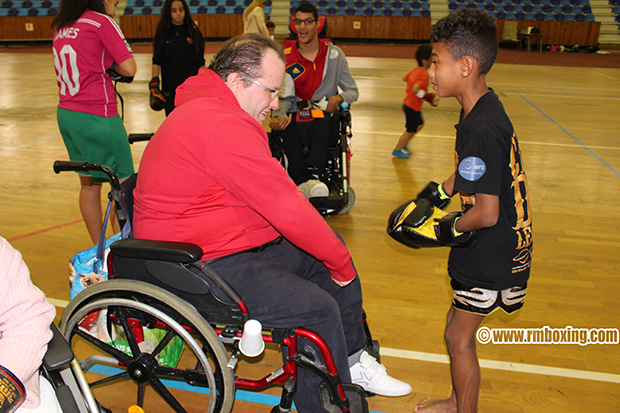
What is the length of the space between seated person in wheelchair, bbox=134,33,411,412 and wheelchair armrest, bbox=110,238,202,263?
9 centimetres

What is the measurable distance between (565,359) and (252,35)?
170 cm

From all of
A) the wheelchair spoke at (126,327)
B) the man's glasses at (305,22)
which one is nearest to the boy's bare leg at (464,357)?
the wheelchair spoke at (126,327)

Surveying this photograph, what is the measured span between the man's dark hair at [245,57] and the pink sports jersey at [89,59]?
0.97 m

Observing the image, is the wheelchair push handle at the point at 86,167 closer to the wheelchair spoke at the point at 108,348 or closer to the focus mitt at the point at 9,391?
the wheelchair spoke at the point at 108,348

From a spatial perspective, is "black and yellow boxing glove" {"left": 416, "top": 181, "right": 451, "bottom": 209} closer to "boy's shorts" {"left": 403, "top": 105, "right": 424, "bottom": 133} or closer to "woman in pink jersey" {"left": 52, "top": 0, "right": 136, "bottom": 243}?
"woman in pink jersey" {"left": 52, "top": 0, "right": 136, "bottom": 243}

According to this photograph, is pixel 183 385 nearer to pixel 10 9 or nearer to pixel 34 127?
pixel 34 127

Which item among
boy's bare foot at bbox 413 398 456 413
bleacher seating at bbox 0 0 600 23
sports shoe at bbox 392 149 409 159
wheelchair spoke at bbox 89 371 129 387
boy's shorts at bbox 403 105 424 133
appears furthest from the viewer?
bleacher seating at bbox 0 0 600 23

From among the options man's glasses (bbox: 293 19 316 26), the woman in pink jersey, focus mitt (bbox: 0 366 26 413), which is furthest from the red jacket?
man's glasses (bbox: 293 19 316 26)

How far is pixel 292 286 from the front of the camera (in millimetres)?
1309

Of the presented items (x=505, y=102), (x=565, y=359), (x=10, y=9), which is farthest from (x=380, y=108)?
(x=10, y=9)

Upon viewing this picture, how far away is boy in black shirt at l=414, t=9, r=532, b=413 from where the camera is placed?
1.19 metres

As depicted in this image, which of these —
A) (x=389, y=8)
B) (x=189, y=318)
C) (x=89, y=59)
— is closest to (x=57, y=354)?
(x=189, y=318)

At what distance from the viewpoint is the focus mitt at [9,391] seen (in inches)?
33.0

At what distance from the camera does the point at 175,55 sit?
3352 millimetres
